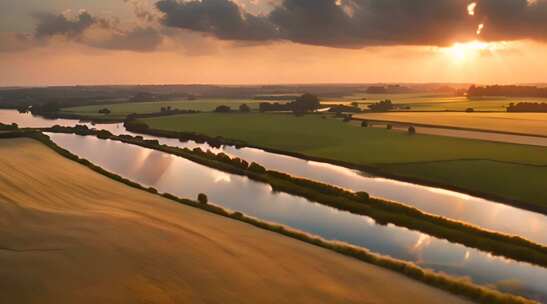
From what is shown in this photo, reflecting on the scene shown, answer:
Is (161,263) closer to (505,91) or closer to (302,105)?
(302,105)

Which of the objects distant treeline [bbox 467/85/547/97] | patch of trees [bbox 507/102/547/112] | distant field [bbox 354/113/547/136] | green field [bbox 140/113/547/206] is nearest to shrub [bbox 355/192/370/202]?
green field [bbox 140/113/547/206]

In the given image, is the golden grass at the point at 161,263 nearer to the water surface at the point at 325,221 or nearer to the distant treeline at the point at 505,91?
the water surface at the point at 325,221

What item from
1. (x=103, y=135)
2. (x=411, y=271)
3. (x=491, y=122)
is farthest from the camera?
(x=491, y=122)

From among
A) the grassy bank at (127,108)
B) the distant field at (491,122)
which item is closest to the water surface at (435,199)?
the distant field at (491,122)

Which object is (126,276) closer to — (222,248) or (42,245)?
(42,245)

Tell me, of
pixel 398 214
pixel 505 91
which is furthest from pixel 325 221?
pixel 505 91

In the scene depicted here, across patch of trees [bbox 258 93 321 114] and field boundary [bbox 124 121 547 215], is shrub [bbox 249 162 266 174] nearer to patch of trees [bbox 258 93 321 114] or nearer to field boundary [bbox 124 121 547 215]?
field boundary [bbox 124 121 547 215]
